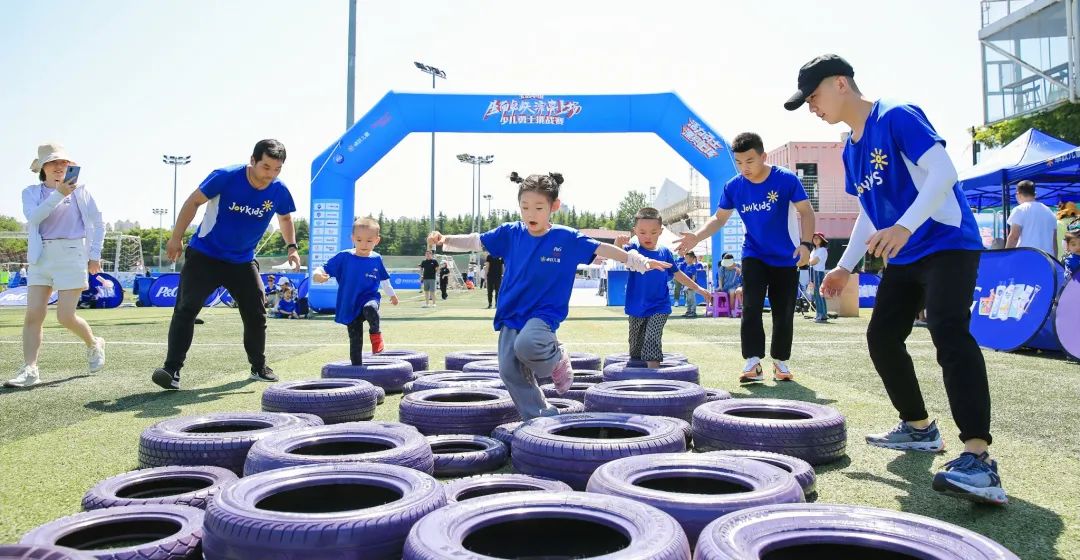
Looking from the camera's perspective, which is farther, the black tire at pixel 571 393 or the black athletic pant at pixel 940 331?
the black tire at pixel 571 393

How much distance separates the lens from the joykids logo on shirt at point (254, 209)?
17.1ft

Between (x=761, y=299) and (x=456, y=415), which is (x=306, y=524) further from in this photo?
(x=761, y=299)

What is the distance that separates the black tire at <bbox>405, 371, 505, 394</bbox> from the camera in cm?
416

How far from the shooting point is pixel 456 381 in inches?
176

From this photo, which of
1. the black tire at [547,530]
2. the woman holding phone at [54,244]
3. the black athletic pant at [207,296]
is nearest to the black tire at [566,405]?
the black tire at [547,530]

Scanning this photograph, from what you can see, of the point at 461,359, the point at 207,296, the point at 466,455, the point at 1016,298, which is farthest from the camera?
the point at 1016,298

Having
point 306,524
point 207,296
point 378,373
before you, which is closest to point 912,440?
point 306,524

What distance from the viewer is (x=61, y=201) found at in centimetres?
518

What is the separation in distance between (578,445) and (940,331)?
4.87 feet

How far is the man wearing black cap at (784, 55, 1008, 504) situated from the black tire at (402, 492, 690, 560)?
1.23 metres

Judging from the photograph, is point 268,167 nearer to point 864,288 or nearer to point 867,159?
point 867,159

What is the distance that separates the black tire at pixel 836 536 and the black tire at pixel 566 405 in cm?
197

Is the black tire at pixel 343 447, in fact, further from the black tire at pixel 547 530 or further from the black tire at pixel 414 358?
the black tire at pixel 414 358

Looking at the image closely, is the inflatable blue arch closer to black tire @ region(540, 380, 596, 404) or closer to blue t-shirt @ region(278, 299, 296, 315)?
blue t-shirt @ region(278, 299, 296, 315)
